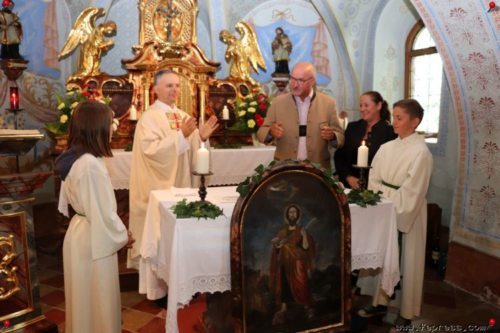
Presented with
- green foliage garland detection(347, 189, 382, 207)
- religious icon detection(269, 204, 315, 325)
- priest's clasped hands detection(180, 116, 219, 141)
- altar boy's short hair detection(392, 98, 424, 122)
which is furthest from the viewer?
priest's clasped hands detection(180, 116, 219, 141)

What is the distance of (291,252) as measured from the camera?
2721mm

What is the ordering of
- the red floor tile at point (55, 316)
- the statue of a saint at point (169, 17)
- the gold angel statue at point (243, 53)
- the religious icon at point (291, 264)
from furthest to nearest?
the gold angel statue at point (243, 53), the statue of a saint at point (169, 17), the red floor tile at point (55, 316), the religious icon at point (291, 264)

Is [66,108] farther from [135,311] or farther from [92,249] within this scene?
[92,249]

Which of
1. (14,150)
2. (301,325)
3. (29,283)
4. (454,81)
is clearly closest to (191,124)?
(14,150)

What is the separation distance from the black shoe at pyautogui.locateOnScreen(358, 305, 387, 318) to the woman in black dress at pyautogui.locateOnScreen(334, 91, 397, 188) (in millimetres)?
1002

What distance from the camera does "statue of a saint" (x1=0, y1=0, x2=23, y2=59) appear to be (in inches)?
231

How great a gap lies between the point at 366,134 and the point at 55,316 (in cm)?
314

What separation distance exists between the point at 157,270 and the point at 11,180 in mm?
1139

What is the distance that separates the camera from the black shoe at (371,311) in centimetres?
379

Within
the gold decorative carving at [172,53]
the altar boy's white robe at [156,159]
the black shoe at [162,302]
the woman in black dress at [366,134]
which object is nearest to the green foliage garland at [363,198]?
the woman in black dress at [366,134]

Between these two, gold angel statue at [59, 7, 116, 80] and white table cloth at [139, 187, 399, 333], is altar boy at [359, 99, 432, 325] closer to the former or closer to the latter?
white table cloth at [139, 187, 399, 333]

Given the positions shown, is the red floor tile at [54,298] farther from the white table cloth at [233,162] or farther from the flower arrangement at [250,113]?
the flower arrangement at [250,113]

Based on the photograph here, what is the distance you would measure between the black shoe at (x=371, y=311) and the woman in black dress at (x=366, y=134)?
39.4 inches

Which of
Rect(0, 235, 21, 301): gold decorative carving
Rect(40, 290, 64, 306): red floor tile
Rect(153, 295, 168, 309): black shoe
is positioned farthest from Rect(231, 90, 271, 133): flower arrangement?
Rect(0, 235, 21, 301): gold decorative carving
